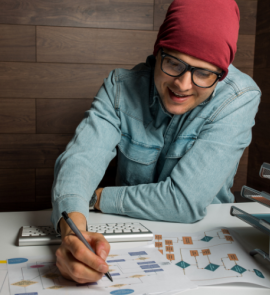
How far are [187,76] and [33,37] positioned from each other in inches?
51.3

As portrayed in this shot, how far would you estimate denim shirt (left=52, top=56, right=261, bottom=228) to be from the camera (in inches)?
35.2

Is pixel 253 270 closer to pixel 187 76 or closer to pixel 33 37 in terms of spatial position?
pixel 187 76

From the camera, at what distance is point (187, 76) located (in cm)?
90

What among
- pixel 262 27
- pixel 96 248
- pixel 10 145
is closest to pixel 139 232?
pixel 96 248

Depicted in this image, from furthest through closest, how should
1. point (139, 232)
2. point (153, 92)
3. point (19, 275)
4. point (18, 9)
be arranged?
point (18, 9), point (153, 92), point (139, 232), point (19, 275)

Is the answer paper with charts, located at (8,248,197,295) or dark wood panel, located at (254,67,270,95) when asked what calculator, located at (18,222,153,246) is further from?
dark wood panel, located at (254,67,270,95)

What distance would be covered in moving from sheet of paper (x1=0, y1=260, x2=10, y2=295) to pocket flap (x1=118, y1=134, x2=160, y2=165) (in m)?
0.59

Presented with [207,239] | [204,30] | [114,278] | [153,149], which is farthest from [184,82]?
[114,278]

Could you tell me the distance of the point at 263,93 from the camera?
1988 mm

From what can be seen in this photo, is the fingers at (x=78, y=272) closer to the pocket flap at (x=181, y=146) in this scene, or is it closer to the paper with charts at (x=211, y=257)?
the paper with charts at (x=211, y=257)

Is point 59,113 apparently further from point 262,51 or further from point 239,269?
point 239,269

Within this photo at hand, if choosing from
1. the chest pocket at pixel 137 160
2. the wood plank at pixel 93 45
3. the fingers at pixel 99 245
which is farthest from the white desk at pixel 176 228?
the wood plank at pixel 93 45

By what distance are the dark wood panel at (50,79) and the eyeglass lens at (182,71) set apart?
1.12 metres

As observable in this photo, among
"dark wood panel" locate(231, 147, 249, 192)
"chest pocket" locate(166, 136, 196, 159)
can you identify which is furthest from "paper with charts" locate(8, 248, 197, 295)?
"dark wood panel" locate(231, 147, 249, 192)
